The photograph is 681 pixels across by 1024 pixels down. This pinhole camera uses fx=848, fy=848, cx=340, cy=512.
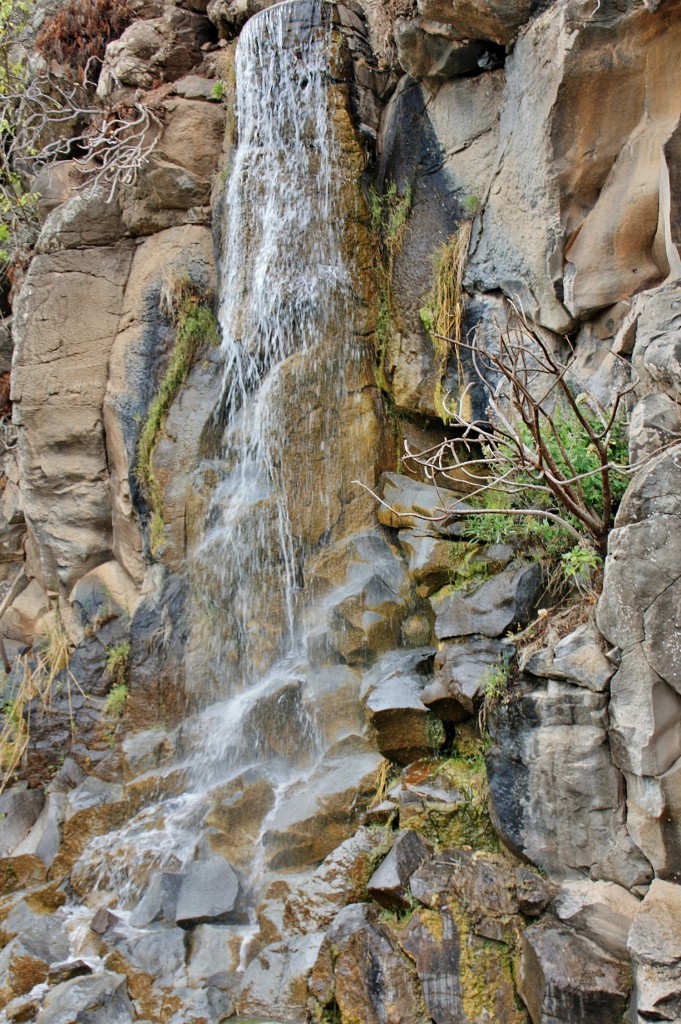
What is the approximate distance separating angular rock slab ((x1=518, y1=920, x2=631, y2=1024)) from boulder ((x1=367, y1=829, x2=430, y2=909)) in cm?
74

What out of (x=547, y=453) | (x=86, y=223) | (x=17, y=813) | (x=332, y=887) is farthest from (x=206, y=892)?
(x=86, y=223)

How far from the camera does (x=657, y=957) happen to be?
11.0ft

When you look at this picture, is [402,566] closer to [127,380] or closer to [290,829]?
[290,829]

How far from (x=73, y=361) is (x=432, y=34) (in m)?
4.07

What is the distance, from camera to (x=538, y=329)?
5.45 meters

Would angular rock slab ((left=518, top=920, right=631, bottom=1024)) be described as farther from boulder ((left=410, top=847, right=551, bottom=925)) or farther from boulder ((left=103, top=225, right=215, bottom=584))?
boulder ((left=103, top=225, right=215, bottom=584))

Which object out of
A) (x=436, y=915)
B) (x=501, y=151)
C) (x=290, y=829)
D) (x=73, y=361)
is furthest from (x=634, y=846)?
(x=73, y=361)

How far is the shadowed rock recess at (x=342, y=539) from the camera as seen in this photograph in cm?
393

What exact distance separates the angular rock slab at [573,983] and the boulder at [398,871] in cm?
74

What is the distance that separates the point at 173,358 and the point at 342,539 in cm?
235

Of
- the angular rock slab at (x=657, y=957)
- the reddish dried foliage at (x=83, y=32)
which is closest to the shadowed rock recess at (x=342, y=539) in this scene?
the angular rock slab at (x=657, y=957)

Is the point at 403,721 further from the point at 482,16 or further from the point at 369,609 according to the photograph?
the point at 482,16

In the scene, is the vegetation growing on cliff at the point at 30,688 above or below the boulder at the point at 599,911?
below

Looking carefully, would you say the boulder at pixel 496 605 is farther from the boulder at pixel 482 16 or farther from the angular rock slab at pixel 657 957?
the boulder at pixel 482 16
